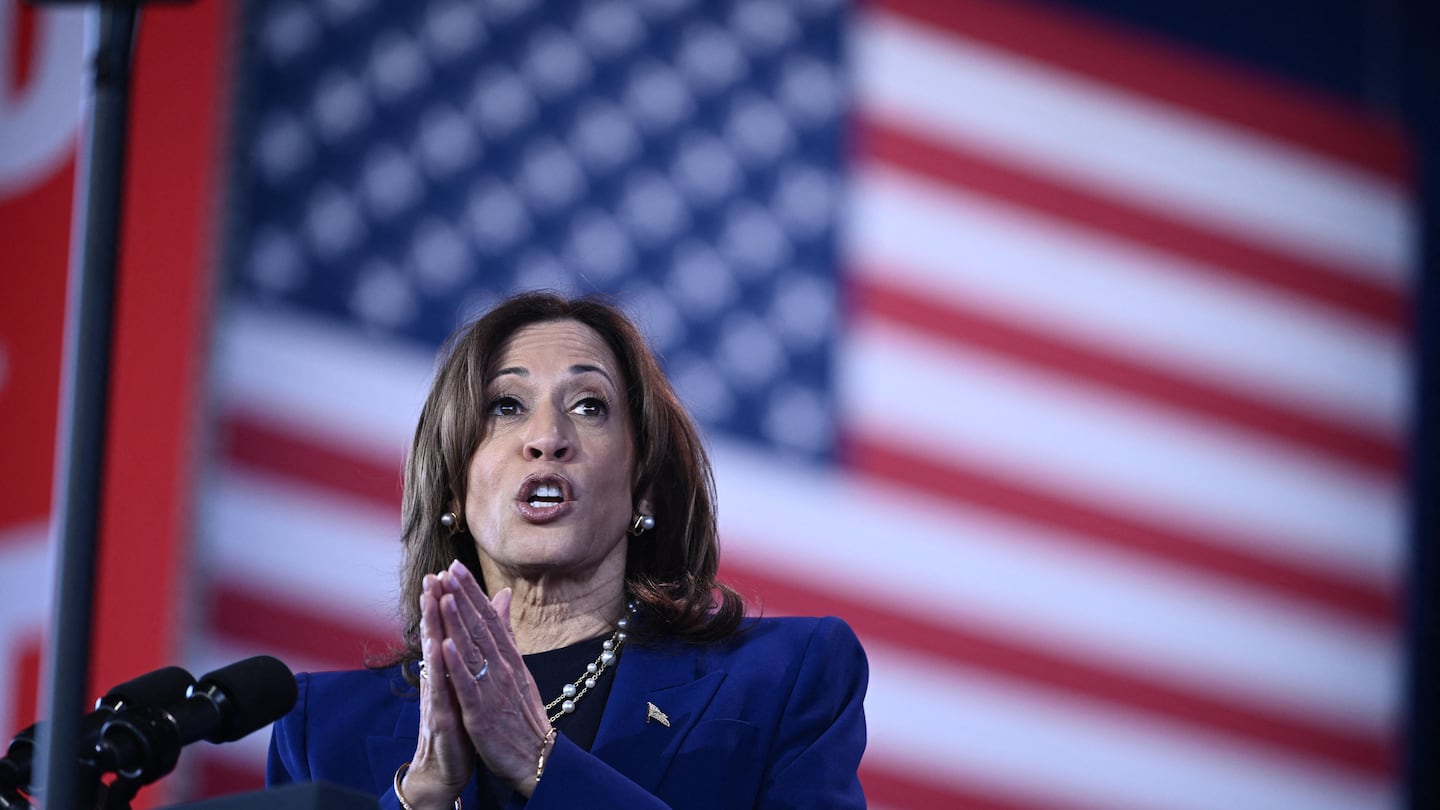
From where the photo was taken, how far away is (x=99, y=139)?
1.17m

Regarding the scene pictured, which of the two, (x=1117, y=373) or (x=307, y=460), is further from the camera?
(x=1117, y=373)

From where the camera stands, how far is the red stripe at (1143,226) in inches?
181

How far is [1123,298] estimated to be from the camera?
4707 mm

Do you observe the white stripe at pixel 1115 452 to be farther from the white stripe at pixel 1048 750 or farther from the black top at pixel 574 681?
the black top at pixel 574 681

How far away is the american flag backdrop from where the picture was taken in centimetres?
406

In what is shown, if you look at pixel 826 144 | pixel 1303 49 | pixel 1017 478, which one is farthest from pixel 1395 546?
pixel 826 144

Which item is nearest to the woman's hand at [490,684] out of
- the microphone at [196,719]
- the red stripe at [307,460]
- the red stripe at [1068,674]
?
the microphone at [196,719]

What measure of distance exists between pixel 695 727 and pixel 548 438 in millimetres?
421

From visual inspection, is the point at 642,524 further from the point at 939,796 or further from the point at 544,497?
the point at 939,796

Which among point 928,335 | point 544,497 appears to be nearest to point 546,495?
point 544,497

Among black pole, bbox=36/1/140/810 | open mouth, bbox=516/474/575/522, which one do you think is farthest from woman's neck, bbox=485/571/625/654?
black pole, bbox=36/1/140/810

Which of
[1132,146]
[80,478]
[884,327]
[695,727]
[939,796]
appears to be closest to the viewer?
[80,478]

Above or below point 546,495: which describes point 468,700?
below

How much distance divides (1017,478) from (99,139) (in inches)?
141
